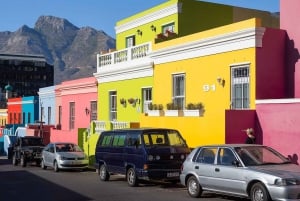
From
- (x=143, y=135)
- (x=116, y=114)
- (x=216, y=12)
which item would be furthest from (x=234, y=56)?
(x=116, y=114)

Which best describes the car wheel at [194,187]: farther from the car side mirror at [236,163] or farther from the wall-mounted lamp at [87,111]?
the wall-mounted lamp at [87,111]

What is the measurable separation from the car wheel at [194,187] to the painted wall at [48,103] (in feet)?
89.2

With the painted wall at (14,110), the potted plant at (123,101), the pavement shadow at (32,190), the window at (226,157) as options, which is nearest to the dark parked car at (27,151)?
the potted plant at (123,101)

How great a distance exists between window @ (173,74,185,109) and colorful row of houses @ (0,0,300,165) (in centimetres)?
4

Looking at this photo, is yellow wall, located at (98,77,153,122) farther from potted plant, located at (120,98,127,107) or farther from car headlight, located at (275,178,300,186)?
→ car headlight, located at (275,178,300,186)

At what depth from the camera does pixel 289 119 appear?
53.3 feet

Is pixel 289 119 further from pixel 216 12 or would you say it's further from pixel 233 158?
pixel 216 12

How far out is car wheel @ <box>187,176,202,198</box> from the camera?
46.2ft

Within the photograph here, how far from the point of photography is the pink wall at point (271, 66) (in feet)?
58.6

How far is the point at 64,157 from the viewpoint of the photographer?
961 inches

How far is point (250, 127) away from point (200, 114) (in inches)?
101

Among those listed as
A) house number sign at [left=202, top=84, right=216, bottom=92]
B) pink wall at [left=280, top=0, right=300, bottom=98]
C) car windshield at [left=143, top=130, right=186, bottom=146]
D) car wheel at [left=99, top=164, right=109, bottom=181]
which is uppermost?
pink wall at [left=280, top=0, right=300, bottom=98]

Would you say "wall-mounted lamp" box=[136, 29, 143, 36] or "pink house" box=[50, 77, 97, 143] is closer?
"wall-mounted lamp" box=[136, 29, 143, 36]

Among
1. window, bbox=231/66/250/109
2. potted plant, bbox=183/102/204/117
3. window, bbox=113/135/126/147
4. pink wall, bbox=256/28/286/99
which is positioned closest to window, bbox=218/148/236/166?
pink wall, bbox=256/28/286/99
